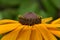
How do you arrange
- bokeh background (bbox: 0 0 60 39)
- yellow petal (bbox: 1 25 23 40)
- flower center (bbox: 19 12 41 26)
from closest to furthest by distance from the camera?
yellow petal (bbox: 1 25 23 40) → flower center (bbox: 19 12 41 26) → bokeh background (bbox: 0 0 60 39)

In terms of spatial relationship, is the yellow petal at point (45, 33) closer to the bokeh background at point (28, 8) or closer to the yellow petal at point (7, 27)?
the yellow petal at point (7, 27)

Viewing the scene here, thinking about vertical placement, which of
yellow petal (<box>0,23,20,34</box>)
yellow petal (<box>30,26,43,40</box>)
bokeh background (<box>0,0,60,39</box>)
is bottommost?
yellow petal (<box>30,26,43,40</box>)

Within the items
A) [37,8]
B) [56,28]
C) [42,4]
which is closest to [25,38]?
[56,28]

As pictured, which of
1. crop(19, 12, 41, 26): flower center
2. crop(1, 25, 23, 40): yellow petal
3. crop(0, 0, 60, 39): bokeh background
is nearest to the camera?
crop(1, 25, 23, 40): yellow petal

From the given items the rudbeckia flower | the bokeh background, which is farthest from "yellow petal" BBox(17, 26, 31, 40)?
the bokeh background

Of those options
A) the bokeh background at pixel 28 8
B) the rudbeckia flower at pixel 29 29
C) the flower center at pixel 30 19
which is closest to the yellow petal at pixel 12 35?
the rudbeckia flower at pixel 29 29

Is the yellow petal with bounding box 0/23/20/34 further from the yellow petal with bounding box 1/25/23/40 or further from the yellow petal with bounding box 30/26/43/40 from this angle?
the yellow petal with bounding box 30/26/43/40

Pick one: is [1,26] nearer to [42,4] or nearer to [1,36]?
[1,36]

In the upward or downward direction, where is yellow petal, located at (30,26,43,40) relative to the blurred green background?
downward
